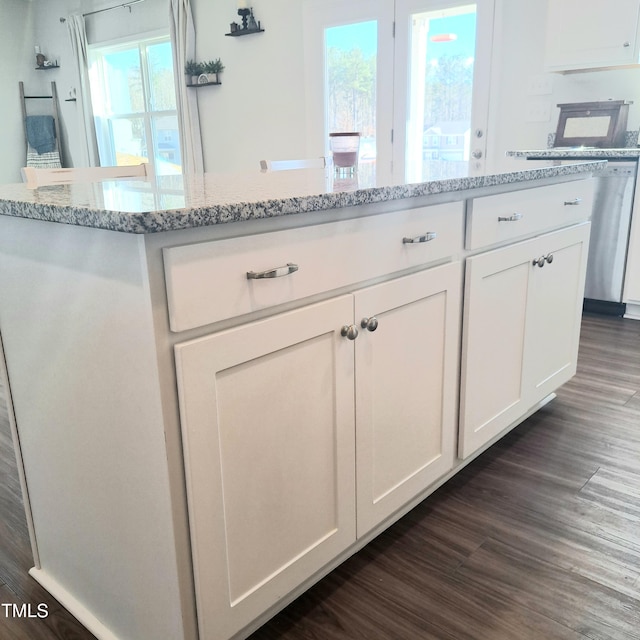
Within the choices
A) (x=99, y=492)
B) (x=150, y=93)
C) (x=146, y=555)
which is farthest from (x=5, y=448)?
(x=150, y=93)

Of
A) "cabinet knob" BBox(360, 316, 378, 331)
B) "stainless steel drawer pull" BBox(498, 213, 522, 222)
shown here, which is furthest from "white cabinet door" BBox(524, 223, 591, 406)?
"cabinet knob" BBox(360, 316, 378, 331)

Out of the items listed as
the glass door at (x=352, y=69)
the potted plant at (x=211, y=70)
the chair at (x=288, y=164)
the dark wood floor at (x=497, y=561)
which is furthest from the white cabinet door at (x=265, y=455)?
the potted plant at (x=211, y=70)

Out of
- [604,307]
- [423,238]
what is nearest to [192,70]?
[604,307]

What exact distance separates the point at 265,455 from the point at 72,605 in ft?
2.04

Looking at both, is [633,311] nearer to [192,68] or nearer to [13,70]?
[192,68]

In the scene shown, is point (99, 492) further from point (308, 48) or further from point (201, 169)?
point (201, 169)

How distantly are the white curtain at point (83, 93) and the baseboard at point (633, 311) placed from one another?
18.0 ft

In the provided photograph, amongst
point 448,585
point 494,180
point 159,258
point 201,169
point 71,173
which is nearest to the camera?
point 159,258

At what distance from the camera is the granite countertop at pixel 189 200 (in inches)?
33.5

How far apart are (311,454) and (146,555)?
0.35 m

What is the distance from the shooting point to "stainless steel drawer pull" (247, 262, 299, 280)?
3.26 ft

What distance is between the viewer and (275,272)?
3.34 ft

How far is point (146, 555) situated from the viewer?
3.48ft

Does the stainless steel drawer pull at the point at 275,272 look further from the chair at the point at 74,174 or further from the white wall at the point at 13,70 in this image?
the white wall at the point at 13,70
